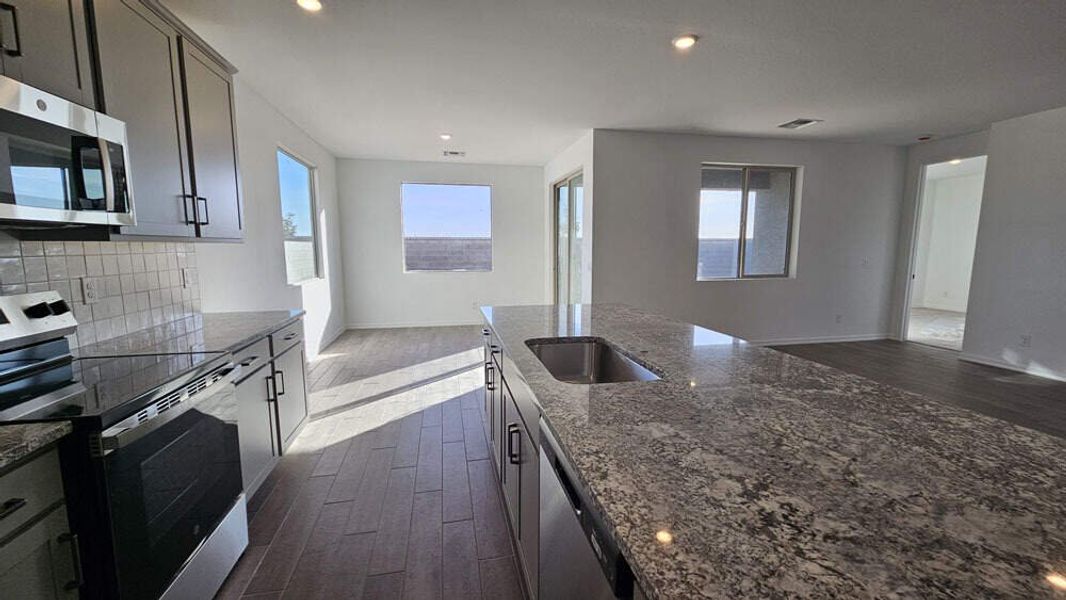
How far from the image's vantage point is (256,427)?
2.21 metres

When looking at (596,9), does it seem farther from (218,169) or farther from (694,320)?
(694,320)

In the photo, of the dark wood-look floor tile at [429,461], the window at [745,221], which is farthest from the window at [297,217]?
the window at [745,221]

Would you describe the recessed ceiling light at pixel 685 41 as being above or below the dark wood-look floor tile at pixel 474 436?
above

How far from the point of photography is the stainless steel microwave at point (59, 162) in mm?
1229

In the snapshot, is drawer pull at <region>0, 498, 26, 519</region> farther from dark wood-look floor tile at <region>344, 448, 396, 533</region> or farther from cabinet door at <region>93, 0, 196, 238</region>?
dark wood-look floor tile at <region>344, 448, 396, 533</region>

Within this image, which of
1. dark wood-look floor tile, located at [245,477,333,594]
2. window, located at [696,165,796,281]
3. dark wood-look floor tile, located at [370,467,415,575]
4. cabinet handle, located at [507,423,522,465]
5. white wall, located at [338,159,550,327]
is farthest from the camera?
white wall, located at [338,159,550,327]

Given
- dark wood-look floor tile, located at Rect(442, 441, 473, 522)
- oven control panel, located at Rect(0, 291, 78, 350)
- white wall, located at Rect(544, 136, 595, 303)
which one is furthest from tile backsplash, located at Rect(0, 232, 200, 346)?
white wall, located at Rect(544, 136, 595, 303)

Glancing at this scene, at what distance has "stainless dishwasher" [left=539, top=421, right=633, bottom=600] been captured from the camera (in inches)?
28.7

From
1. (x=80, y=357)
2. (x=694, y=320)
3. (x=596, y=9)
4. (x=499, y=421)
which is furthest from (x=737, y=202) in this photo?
(x=80, y=357)

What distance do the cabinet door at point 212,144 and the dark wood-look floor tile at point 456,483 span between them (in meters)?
1.87

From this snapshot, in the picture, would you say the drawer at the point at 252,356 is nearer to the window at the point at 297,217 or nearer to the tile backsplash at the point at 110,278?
the tile backsplash at the point at 110,278

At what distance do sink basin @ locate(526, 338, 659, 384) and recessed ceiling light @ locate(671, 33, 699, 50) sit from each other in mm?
1976

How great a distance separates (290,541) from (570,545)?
1.64 metres

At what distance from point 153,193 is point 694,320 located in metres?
5.14
